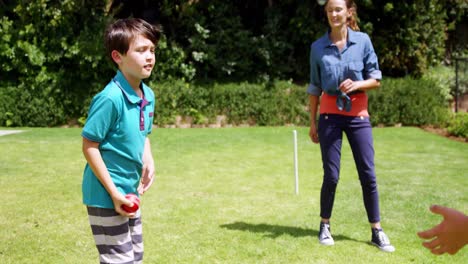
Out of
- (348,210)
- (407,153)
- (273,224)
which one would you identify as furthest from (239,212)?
(407,153)

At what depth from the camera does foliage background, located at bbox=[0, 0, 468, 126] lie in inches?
626

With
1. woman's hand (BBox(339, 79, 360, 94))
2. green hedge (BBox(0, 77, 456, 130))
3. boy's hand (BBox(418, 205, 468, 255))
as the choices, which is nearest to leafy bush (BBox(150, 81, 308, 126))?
green hedge (BBox(0, 77, 456, 130))

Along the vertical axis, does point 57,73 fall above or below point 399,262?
above

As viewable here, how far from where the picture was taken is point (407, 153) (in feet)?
33.7

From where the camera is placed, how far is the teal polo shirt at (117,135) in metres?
2.82

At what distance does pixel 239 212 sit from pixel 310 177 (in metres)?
2.27

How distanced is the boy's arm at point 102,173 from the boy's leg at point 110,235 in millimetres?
89

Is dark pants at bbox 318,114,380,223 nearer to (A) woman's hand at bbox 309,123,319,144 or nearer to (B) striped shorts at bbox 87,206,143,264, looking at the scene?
(A) woman's hand at bbox 309,123,319,144

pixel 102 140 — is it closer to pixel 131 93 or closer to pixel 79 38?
pixel 131 93

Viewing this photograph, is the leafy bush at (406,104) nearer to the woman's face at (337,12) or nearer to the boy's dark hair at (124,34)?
the woman's face at (337,12)

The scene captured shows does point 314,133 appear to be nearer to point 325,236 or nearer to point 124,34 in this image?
point 325,236

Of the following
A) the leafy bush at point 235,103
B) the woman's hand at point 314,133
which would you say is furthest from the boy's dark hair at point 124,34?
the leafy bush at point 235,103

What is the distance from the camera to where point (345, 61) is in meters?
4.62

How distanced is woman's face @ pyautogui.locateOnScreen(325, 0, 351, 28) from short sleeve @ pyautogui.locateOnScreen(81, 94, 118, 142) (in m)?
2.38
